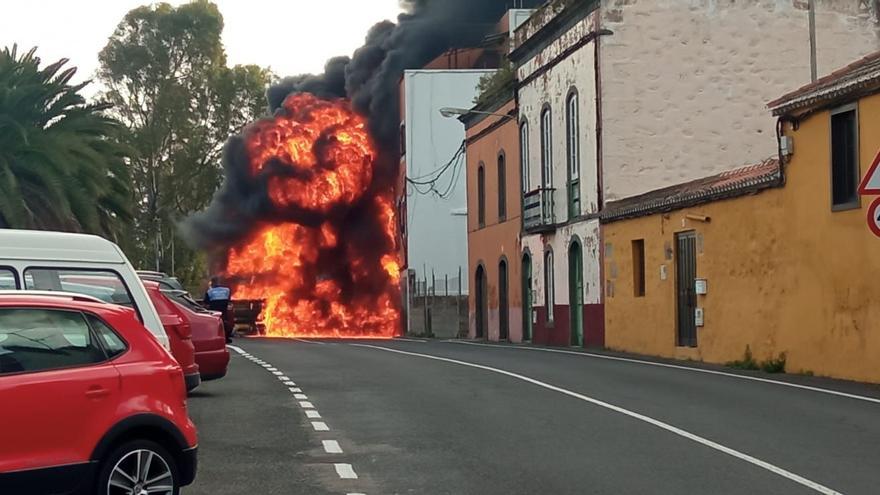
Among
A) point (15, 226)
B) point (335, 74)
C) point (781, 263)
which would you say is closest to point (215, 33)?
point (335, 74)

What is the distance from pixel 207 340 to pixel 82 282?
23.4 ft

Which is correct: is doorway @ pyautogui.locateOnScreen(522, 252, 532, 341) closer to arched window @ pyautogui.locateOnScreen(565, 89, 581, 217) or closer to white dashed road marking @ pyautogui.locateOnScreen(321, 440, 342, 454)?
arched window @ pyautogui.locateOnScreen(565, 89, 581, 217)

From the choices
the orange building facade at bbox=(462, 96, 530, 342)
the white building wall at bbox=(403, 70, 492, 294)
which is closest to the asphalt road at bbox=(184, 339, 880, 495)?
the orange building facade at bbox=(462, 96, 530, 342)

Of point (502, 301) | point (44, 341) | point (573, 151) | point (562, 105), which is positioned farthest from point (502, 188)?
point (44, 341)

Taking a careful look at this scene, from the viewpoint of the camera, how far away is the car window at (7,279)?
1088 centimetres

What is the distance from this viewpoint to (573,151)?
38531mm

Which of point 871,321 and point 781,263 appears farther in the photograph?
point 781,263

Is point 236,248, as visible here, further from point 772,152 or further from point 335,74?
point 772,152

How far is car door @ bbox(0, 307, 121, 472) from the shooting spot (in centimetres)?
828

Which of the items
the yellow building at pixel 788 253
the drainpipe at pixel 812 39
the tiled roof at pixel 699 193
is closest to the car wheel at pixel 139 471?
the yellow building at pixel 788 253

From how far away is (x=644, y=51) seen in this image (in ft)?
118

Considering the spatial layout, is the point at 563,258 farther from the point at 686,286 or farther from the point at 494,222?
the point at 686,286

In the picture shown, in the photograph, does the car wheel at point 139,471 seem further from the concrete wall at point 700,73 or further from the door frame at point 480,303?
the door frame at point 480,303

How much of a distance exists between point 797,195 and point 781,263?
1.25m
